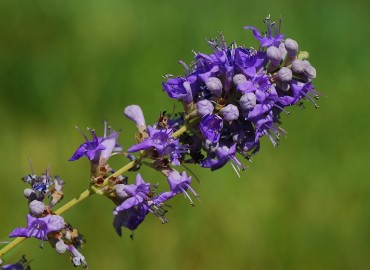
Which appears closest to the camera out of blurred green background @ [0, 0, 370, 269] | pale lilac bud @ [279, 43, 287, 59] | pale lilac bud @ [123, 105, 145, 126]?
pale lilac bud @ [279, 43, 287, 59]

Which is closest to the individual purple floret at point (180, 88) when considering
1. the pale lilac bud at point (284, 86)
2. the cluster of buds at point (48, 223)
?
the pale lilac bud at point (284, 86)

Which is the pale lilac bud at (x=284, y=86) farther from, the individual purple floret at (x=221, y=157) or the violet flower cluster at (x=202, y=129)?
the individual purple floret at (x=221, y=157)

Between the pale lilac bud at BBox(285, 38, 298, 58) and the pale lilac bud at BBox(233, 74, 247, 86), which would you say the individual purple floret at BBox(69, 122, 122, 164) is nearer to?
the pale lilac bud at BBox(233, 74, 247, 86)

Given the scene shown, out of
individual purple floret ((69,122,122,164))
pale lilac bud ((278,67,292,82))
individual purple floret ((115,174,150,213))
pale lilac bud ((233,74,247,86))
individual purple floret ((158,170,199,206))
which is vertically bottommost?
individual purple floret ((158,170,199,206))

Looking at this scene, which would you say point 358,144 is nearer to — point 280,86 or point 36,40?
point 36,40

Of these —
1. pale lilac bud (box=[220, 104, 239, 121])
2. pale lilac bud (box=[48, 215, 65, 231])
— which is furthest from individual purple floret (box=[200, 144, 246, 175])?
pale lilac bud (box=[48, 215, 65, 231])

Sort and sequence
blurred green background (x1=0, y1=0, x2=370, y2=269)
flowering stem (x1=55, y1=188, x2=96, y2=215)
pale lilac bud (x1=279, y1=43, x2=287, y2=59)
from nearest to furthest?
1. flowering stem (x1=55, y1=188, x2=96, y2=215)
2. pale lilac bud (x1=279, y1=43, x2=287, y2=59)
3. blurred green background (x1=0, y1=0, x2=370, y2=269)
